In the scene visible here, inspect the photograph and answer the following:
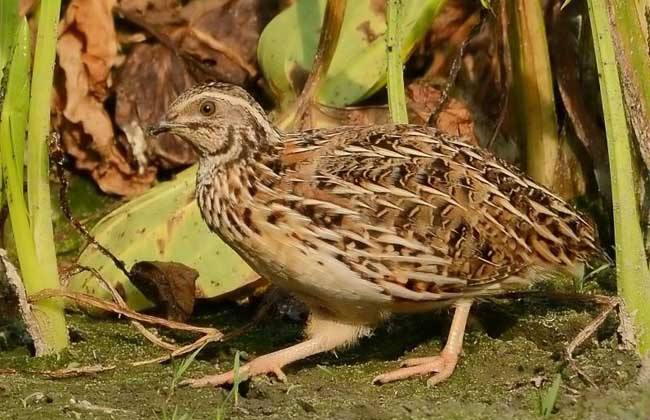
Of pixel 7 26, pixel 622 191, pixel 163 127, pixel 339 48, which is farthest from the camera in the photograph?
pixel 339 48

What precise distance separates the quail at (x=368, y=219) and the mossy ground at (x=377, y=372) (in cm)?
15

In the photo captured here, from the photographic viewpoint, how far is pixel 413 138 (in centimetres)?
536

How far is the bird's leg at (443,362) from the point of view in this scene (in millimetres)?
5199

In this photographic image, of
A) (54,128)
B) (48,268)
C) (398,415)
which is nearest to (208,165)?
(48,268)

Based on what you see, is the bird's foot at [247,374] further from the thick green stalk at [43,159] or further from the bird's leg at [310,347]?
the thick green stalk at [43,159]

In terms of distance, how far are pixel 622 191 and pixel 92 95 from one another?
3676 mm

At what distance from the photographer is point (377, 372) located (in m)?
5.38

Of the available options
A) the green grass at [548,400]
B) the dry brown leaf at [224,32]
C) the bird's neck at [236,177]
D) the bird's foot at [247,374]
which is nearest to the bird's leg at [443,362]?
the bird's foot at [247,374]

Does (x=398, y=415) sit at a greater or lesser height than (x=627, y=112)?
lesser

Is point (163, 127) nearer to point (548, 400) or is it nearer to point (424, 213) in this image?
point (424, 213)

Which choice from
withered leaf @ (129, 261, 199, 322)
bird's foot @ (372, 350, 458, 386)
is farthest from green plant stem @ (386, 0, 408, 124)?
withered leaf @ (129, 261, 199, 322)

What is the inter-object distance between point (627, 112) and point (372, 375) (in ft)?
4.53

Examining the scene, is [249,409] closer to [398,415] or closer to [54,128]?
[398,415]

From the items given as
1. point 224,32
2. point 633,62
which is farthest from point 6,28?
point 224,32
